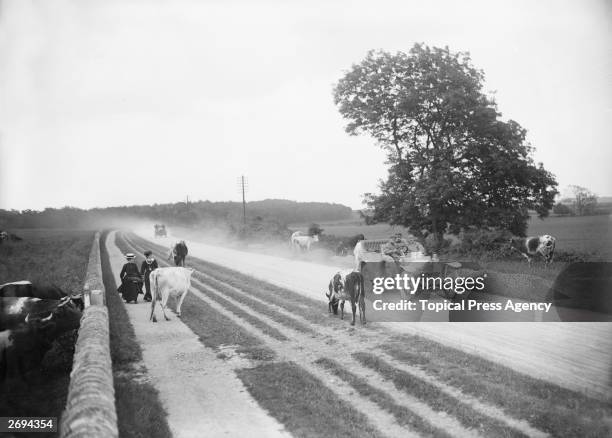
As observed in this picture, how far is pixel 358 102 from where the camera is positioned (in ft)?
61.2

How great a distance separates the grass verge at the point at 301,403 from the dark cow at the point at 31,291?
4042mm

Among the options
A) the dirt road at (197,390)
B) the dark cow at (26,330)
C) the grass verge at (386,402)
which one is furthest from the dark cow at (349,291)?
the dark cow at (26,330)

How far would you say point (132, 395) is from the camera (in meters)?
5.92

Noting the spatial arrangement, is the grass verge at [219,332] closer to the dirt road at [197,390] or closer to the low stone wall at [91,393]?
the dirt road at [197,390]

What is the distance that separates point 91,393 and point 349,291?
6.62 m

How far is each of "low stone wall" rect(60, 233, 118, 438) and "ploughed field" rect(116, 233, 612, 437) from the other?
197cm

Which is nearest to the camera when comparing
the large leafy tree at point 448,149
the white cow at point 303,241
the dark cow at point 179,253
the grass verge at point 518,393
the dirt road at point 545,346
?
the grass verge at point 518,393

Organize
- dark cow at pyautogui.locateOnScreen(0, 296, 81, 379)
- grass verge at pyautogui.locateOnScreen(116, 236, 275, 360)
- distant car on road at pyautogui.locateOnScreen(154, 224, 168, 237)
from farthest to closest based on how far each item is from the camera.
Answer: distant car on road at pyautogui.locateOnScreen(154, 224, 168, 237) → grass verge at pyautogui.locateOnScreen(116, 236, 275, 360) → dark cow at pyautogui.locateOnScreen(0, 296, 81, 379)

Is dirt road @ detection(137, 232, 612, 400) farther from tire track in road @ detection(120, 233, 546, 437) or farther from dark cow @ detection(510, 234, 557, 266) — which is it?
dark cow @ detection(510, 234, 557, 266)

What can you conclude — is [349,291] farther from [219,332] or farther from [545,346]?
[545,346]

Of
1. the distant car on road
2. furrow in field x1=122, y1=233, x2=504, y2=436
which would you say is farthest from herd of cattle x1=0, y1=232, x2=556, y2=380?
the distant car on road

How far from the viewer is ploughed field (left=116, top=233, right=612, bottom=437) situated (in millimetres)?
4820

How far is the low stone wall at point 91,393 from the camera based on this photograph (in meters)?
3.68

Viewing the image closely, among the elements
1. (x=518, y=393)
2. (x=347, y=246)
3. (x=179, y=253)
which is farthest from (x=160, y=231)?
(x=518, y=393)
